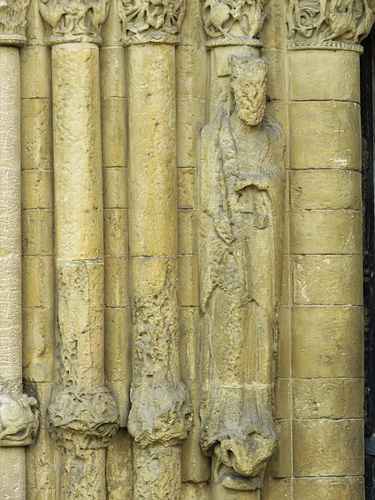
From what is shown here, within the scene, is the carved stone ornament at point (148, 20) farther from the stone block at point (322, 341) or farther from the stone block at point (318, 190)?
the stone block at point (322, 341)

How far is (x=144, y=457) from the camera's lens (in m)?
7.13

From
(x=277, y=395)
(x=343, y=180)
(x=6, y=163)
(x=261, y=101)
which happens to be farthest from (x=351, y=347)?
(x=6, y=163)

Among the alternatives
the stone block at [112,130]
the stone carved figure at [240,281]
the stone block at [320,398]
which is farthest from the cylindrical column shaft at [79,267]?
the stone block at [320,398]

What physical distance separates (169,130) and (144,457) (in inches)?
76.9

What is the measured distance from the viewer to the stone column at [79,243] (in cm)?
702

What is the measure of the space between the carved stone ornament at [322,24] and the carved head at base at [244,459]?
242 centimetres

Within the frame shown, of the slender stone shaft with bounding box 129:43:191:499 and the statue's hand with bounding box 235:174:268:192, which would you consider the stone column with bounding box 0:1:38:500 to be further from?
the statue's hand with bounding box 235:174:268:192

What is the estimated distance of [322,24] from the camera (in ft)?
24.2

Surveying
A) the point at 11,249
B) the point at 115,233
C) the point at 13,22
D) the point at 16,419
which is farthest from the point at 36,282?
the point at 13,22

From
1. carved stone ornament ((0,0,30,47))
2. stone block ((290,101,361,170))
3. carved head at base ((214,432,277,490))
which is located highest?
carved stone ornament ((0,0,30,47))

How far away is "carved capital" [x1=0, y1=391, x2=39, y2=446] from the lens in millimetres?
6965

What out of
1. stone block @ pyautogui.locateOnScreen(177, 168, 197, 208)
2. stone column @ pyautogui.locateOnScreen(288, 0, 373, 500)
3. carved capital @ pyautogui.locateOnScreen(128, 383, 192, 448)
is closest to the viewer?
carved capital @ pyautogui.locateOnScreen(128, 383, 192, 448)

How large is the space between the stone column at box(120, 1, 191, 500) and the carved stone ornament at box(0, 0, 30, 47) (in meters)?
0.59

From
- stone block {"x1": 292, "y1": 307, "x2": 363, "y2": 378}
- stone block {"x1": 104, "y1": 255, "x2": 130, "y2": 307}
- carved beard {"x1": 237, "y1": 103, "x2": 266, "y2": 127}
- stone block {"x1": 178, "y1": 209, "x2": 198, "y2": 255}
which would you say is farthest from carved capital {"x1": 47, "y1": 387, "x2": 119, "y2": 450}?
carved beard {"x1": 237, "y1": 103, "x2": 266, "y2": 127}
